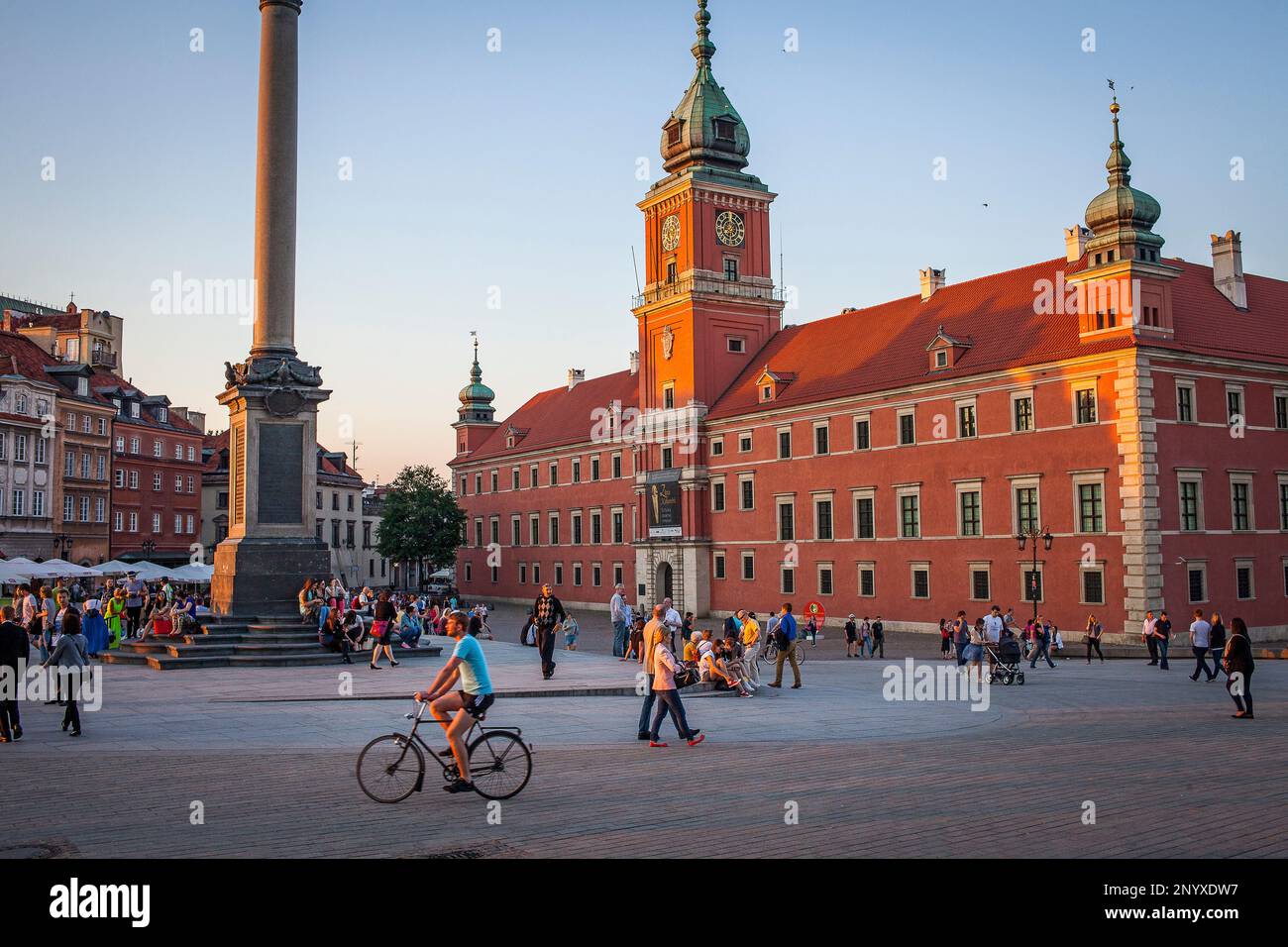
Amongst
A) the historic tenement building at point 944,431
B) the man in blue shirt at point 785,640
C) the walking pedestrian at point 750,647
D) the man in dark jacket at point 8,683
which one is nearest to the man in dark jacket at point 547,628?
the walking pedestrian at point 750,647

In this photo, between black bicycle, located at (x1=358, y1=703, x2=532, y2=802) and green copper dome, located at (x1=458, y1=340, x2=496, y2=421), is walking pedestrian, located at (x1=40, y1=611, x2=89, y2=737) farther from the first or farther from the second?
green copper dome, located at (x1=458, y1=340, x2=496, y2=421)

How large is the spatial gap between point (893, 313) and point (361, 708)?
45.7m

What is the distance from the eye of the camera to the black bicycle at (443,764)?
1132 centimetres

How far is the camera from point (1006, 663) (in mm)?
26844

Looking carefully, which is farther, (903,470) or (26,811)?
(903,470)

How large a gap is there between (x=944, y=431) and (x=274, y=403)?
31356 mm

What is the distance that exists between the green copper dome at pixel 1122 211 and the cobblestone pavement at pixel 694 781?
25484mm

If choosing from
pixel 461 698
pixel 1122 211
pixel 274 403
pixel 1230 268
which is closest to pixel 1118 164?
pixel 1122 211

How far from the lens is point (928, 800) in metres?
11.5

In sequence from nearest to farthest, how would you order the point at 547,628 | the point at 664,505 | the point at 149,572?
the point at 547,628, the point at 149,572, the point at 664,505

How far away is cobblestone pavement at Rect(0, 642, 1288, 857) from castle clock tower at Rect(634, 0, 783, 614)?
42.9 metres

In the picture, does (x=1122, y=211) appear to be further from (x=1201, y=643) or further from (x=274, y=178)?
(x=274, y=178)
